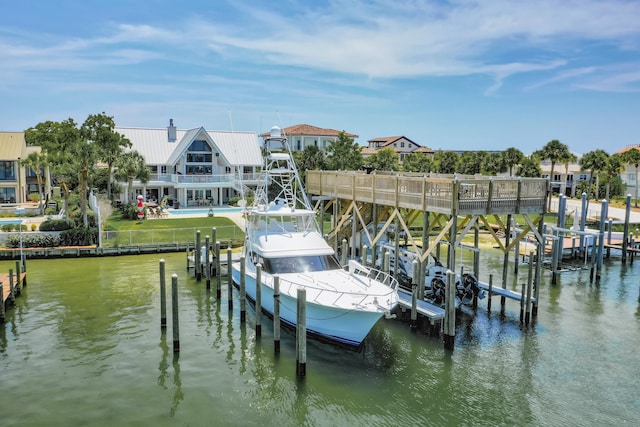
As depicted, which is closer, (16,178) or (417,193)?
(417,193)

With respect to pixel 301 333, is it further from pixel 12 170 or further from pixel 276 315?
pixel 12 170

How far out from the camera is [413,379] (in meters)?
17.2

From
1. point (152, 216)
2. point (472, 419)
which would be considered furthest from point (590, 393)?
point (152, 216)

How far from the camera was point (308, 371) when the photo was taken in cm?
1761

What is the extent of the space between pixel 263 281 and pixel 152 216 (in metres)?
29.1

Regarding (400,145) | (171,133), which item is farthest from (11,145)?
(400,145)

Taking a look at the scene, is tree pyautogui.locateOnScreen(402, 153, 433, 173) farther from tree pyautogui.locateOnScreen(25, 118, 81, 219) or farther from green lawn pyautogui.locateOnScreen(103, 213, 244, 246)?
tree pyautogui.locateOnScreen(25, 118, 81, 219)

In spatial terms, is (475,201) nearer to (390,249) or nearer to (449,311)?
(449,311)

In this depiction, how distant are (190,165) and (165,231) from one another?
19986 mm

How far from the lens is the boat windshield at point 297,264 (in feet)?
72.7

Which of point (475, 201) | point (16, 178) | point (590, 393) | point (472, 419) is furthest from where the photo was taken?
point (16, 178)

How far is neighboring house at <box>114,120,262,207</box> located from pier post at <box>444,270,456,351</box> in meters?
38.1

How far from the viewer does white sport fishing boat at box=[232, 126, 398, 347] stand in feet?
60.4

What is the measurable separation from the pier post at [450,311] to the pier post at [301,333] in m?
5.58
